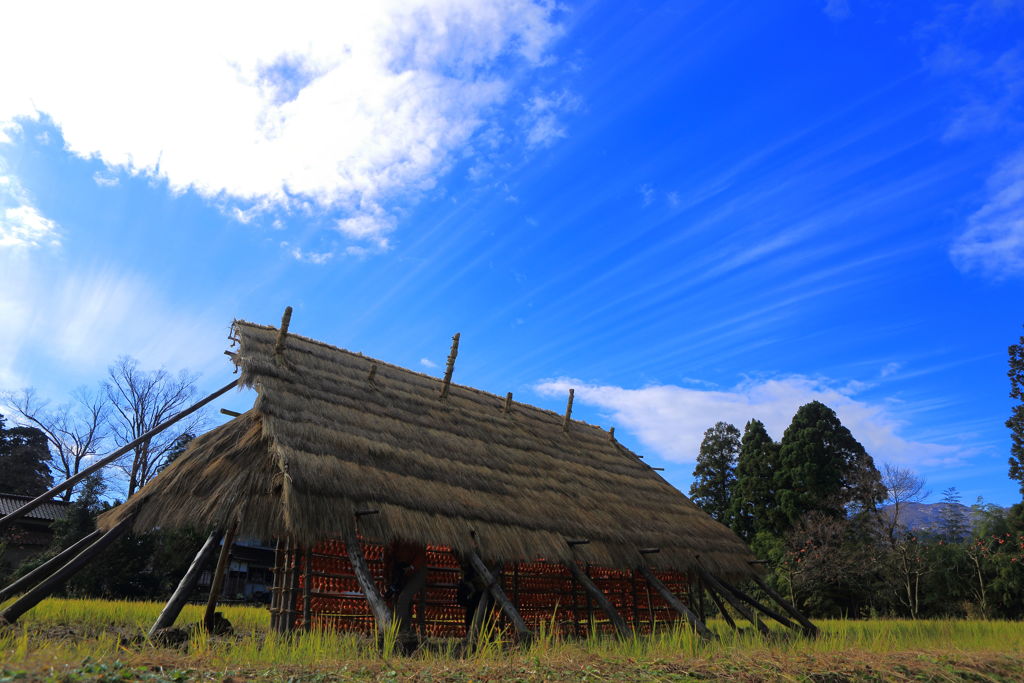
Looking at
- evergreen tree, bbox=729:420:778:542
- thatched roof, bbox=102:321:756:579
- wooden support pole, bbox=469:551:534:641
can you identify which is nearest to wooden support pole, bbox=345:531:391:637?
thatched roof, bbox=102:321:756:579

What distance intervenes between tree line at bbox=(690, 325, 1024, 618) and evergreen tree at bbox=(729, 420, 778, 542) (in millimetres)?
39

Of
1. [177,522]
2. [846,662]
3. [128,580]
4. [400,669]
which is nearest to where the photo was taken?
[400,669]

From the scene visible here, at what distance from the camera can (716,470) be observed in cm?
2880

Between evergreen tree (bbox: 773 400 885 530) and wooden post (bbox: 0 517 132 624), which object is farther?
evergreen tree (bbox: 773 400 885 530)

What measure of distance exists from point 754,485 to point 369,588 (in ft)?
73.5

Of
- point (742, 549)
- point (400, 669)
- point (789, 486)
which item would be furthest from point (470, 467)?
point (789, 486)

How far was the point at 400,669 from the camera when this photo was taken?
4590mm

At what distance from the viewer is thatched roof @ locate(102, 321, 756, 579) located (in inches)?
282

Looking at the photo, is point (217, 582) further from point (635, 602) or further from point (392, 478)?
point (635, 602)

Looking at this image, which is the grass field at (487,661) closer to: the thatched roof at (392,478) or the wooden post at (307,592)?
the thatched roof at (392,478)

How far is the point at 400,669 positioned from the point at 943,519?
2723 centimetres

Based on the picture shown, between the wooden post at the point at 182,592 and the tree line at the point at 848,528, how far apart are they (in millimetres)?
14185

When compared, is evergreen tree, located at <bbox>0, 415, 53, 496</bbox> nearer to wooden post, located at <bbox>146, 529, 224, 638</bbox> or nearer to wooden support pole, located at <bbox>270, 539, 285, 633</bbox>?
wooden support pole, located at <bbox>270, 539, 285, 633</bbox>

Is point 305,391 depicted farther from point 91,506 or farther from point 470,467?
point 91,506
